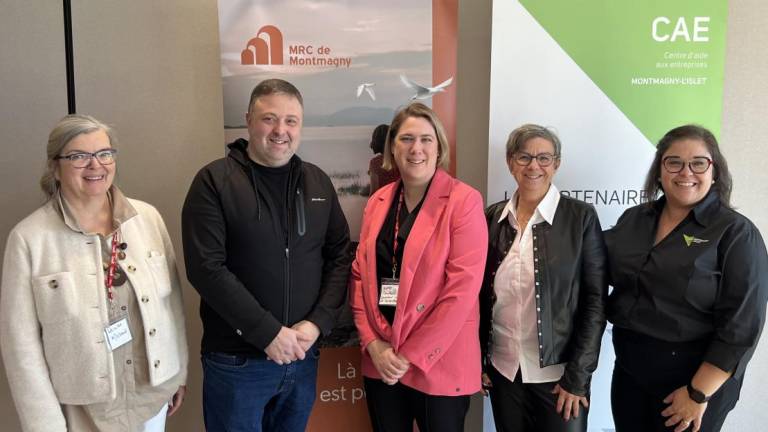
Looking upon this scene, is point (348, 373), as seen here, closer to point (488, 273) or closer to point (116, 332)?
point (488, 273)

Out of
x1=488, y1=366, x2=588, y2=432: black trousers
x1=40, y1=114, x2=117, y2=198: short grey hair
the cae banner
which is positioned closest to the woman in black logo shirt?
x1=488, y1=366, x2=588, y2=432: black trousers

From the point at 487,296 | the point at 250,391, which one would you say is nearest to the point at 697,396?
the point at 487,296

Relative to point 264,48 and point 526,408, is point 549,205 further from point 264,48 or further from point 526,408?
point 264,48

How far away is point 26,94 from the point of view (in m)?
2.29

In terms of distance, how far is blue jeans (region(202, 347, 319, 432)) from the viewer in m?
1.78

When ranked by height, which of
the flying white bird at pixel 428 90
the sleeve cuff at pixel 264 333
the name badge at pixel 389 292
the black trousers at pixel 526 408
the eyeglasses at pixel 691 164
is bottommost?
the black trousers at pixel 526 408

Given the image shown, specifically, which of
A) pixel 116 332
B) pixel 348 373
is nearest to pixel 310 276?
pixel 116 332

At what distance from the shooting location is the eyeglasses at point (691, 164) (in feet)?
5.73

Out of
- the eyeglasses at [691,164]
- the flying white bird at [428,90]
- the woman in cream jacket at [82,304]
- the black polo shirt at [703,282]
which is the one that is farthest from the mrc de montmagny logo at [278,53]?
the black polo shirt at [703,282]

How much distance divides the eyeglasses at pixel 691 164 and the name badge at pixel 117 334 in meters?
2.04

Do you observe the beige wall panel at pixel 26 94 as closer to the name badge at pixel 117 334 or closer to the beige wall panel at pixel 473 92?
the name badge at pixel 117 334

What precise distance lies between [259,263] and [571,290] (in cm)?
118

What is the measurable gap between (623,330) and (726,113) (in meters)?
1.54

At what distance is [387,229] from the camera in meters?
1.94
